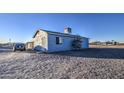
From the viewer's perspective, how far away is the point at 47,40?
6.20 meters

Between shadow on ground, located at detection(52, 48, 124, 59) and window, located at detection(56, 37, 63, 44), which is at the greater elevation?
window, located at detection(56, 37, 63, 44)

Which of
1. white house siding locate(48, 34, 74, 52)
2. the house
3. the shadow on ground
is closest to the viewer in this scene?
the shadow on ground

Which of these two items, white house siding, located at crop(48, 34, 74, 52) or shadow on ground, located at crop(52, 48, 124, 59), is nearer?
shadow on ground, located at crop(52, 48, 124, 59)

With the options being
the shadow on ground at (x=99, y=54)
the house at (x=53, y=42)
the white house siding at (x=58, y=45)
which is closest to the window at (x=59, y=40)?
the house at (x=53, y=42)

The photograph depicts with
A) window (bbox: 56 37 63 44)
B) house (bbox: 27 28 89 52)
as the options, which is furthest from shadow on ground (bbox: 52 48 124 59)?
window (bbox: 56 37 63 44)

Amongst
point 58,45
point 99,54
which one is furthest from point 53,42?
point 99,54

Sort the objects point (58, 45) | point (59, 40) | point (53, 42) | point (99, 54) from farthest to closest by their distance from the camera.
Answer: point (59, 40) < point (58, 45) < point (53, 42) < point (99, 54)

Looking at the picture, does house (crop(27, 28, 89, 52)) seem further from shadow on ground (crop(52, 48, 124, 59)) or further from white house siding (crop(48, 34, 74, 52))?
shadow on ground (crop(52, 48, 124, 59))

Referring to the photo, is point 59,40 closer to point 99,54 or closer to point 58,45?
point 58,45
